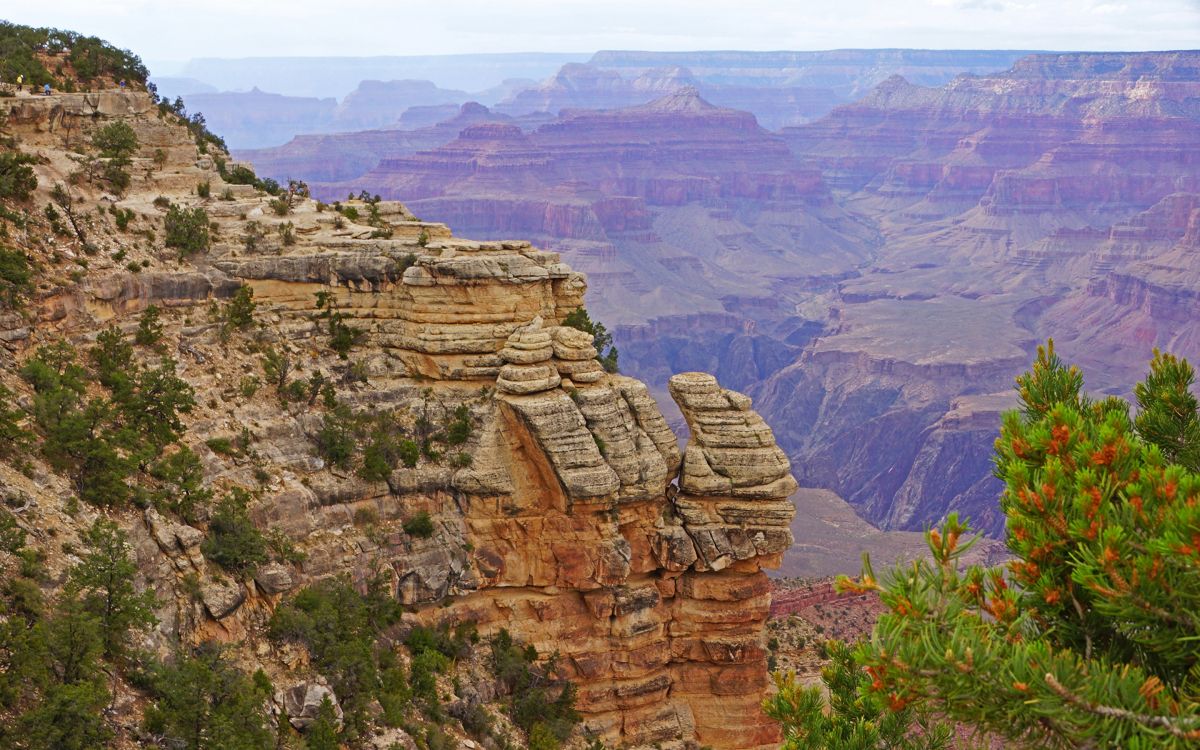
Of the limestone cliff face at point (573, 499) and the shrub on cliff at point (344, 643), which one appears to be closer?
the shrub on cliff at point (344, 643)

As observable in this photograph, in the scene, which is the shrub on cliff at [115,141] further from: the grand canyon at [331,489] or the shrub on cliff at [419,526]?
the shrub on cliff at [419,526]

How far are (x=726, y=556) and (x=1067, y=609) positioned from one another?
90.8 ft

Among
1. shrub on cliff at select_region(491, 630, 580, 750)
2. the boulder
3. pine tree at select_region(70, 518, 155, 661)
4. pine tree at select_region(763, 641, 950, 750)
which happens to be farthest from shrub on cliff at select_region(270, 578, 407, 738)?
pine tree at select_region(763, 641, 950, 750)

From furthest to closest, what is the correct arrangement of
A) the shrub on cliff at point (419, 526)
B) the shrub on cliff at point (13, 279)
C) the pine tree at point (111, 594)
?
the shrub on cliff at point (419, 526), the shrub on cliff at point (13, 279), the pine tree at point (111, 594)

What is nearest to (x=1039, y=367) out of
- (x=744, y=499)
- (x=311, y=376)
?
(x=744, y=499)

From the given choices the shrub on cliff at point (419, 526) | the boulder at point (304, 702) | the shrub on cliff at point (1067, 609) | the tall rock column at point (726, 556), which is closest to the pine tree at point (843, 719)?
the shrub on cliff at point (1067, 609)

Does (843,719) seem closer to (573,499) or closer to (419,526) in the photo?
(573,499)

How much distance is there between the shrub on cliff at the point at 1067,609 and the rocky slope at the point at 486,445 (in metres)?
26.1

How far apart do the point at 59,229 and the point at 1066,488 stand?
32.4 m

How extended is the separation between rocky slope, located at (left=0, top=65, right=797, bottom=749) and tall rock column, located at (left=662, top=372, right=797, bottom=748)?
0.25 feet

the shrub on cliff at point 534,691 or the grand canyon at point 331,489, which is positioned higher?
the grand canyon at point 331,489

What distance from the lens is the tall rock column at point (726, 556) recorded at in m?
40.0

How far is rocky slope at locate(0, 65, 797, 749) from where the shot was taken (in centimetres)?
3738

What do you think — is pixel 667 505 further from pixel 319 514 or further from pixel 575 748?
pixel 319 514
